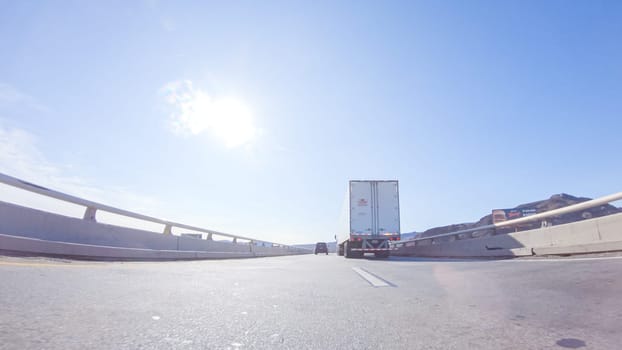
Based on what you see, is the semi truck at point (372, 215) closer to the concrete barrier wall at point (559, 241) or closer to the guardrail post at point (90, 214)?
the concrete barrier wall at point (559, 241)

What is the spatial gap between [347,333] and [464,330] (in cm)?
85

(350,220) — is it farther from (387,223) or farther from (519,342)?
(519,342)

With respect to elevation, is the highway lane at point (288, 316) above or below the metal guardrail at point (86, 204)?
below

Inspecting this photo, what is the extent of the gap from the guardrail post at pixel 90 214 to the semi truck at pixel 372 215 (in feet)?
55.6

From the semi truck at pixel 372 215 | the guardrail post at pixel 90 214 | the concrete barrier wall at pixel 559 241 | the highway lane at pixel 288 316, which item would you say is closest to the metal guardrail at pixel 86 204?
the guardrail post at pixel 90 214

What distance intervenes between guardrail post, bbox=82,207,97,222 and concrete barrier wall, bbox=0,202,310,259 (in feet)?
0.35

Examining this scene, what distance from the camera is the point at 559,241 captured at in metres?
10.8

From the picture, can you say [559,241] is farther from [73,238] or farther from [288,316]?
[73,238]

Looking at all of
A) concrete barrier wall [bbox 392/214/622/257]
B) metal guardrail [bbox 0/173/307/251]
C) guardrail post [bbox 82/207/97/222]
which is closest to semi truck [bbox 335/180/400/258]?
concrete barrier wall [bbox 392/214/622/257]

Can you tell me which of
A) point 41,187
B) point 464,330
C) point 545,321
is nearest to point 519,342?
point 464,330

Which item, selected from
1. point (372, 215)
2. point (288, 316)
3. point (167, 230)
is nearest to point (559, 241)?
point (288, 316)

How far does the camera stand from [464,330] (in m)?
2.69

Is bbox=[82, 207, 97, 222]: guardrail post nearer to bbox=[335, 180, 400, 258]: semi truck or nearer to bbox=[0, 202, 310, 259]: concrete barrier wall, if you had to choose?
bbox=[0, 202, 310, 259]: concrete barrier wall

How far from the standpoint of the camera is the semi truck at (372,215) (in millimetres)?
23703
